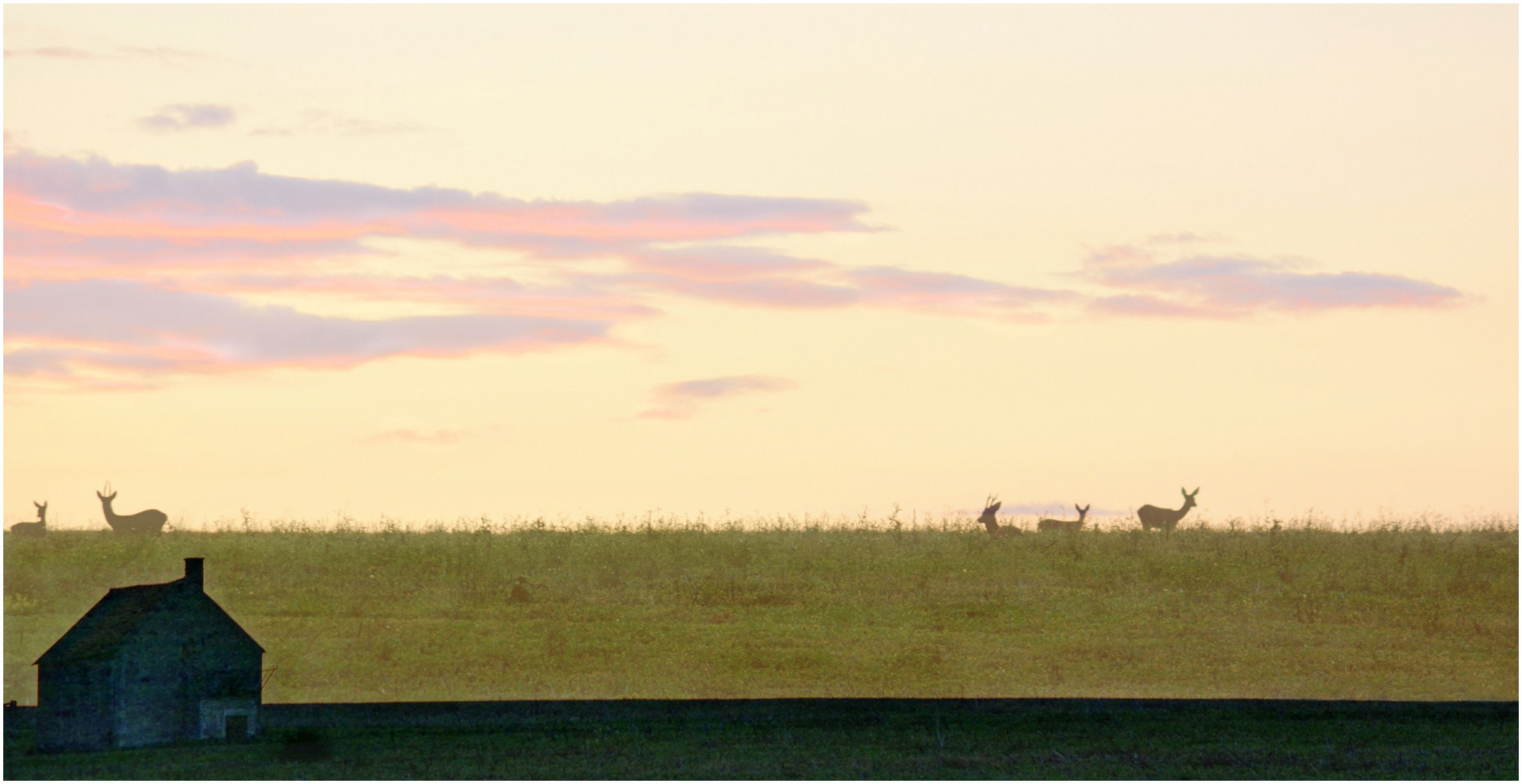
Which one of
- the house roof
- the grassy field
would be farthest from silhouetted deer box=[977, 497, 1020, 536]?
the house roof

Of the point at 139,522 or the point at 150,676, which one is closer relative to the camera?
the point at 150,676

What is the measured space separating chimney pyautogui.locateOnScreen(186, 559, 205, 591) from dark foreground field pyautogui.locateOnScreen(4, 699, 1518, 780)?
2758 mm

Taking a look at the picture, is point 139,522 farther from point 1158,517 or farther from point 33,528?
point 1158,517

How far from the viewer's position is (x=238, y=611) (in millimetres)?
35688

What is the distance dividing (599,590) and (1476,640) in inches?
907

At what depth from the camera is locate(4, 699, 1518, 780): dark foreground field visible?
20.3 meters

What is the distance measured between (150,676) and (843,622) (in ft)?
58.5

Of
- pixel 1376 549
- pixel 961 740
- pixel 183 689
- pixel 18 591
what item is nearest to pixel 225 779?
pixel 183 689

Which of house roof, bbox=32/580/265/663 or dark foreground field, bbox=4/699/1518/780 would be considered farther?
house roof, bbox=32/580/265/663

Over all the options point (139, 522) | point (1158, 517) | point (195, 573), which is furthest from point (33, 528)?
point (1158, 517)

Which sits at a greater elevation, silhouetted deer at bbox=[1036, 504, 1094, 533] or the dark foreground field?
silhouetted deer at bbox=[1036, 504, 1094, 533]

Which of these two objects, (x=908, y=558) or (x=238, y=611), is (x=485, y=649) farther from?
(x=908, y=558)

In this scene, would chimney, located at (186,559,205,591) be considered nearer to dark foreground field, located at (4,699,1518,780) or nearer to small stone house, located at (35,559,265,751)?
small stone house, located at (35,559,265,751)

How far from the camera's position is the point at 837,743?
73.2 feet
